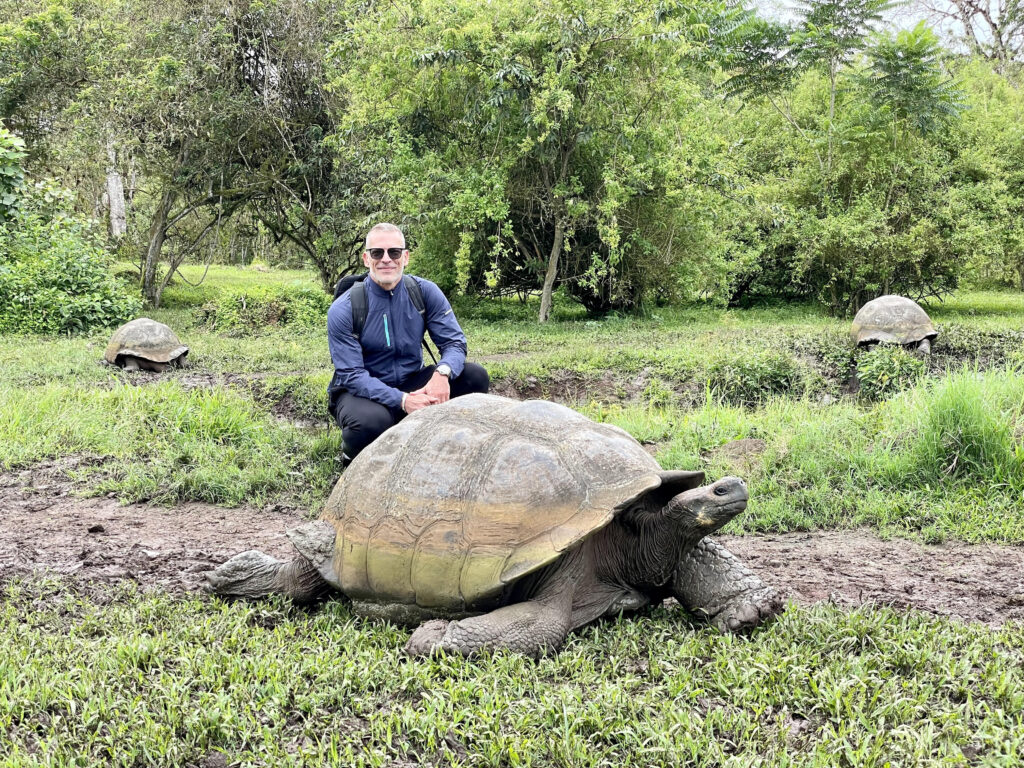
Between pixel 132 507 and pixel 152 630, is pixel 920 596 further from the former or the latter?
pixel 132 507

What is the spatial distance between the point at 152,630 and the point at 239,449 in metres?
2.78

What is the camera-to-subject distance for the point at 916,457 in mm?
4594

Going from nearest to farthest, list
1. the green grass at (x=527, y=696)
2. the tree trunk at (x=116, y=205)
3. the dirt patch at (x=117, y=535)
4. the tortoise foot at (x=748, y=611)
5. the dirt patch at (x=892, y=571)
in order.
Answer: the green grass at (x=527, y=696) < the tortoise foot at (x=748, y=611) < the dirt patch at (x=892, y=571) < the dirt patch at (x=117, y=535) < the tree trunk at (x=116, y=205)

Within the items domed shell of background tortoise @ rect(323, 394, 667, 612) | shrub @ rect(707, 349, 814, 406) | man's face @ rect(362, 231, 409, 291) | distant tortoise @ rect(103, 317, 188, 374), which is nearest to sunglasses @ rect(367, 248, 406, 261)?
man's face @ rect(362, 231, 409, 291)

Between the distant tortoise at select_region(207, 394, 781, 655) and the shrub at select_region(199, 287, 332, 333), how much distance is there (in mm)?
9737

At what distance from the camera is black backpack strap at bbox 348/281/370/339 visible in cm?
467

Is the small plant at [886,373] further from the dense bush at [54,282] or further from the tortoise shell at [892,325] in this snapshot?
the dense bush at [54,282]

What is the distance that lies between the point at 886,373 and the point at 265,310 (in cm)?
916

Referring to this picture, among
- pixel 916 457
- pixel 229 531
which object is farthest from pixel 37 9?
pixel 916 457

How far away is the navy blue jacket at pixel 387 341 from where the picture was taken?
4684 mm

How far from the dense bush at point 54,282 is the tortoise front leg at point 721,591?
10677mm

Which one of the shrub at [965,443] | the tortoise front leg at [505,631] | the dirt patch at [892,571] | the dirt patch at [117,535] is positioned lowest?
the dirt patch at [117,535]

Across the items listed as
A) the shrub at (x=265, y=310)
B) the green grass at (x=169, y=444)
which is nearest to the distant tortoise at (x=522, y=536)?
the green grass at (x=169, y=444)

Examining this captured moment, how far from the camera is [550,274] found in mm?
13336
